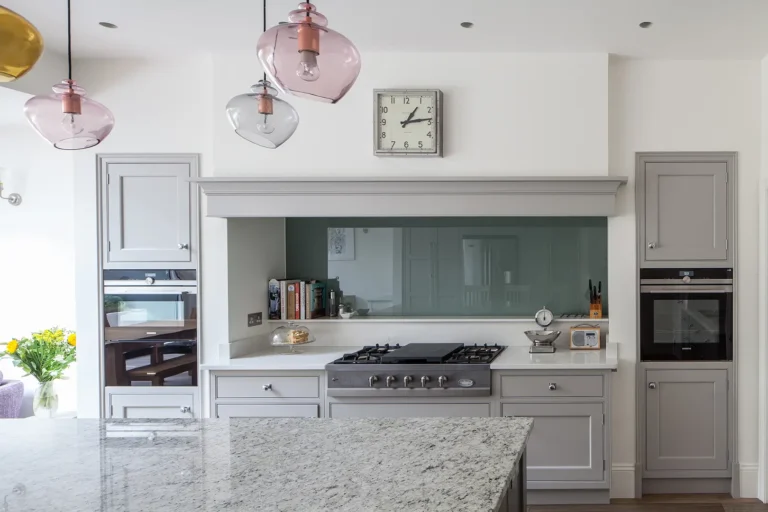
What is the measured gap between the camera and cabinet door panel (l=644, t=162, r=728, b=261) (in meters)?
3.49

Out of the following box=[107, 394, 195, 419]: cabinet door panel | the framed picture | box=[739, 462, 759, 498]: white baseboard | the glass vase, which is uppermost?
the framed picture

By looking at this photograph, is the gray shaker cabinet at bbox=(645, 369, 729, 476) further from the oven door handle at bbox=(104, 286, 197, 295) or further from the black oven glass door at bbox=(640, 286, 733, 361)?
the oven door handle at bbox=(104, 286, 197, 295)

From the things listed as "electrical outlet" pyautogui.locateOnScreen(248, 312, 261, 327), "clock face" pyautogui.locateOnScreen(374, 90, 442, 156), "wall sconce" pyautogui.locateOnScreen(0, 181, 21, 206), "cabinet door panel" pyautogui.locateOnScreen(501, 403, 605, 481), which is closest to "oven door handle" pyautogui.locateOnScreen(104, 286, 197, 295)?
"electrical outlet" pyautogui.locateOnScreen(248, 312, 261, 327)

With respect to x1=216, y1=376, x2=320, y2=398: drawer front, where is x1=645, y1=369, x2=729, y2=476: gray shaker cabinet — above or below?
below

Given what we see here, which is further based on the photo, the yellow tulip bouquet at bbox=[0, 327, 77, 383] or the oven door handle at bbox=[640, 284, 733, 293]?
the yellow tulip bouquet at bbox=[0, 327, 77, 383]

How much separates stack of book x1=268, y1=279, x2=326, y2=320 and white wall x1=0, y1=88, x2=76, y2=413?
214 cm

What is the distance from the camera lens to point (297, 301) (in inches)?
154

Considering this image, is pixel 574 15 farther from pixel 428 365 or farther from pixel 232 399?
pixel 232 399

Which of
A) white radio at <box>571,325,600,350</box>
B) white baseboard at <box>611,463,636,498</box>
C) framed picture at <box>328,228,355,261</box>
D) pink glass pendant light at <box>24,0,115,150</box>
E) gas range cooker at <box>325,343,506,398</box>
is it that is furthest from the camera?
framed picture at <box>328,228,355,261</box>

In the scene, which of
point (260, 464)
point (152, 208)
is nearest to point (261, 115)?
point (260, 464)

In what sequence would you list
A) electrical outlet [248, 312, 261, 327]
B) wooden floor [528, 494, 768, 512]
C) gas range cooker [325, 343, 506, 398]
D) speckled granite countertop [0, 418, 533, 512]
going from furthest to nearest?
electrical outlet [248, 312, 261, 327]
wooden floor [528, 494, 768, 512]
gas range cooker [325, 343, 506, 398]
speckled granite countertop [0, 418, 533, 512]

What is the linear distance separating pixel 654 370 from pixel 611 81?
177 centimetres

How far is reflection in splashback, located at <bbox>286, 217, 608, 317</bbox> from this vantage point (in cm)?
388

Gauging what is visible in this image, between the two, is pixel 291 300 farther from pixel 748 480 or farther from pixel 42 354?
pixel 748 480
